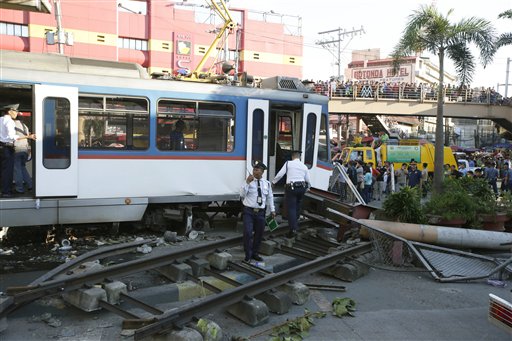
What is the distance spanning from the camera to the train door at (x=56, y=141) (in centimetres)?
810

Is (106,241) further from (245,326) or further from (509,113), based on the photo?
(509,113)

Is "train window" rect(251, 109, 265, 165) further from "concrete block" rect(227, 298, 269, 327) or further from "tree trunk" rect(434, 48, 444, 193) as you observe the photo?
"tree trunk" rect(434, 48, 444, 193)

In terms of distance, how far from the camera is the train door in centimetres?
810

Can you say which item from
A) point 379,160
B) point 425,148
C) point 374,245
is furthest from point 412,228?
point 425,148

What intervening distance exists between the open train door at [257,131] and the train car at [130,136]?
0.02 metres

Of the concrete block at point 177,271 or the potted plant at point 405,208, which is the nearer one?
the concrete block at point 177,271

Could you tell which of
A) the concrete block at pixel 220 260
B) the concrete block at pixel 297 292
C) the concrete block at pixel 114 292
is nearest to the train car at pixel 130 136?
the concrete block at pixel 220 260

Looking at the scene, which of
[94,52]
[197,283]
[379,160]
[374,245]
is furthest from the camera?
[94,52]

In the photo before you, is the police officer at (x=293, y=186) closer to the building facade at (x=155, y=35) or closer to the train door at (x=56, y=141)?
the train door at (x=56, y=141)

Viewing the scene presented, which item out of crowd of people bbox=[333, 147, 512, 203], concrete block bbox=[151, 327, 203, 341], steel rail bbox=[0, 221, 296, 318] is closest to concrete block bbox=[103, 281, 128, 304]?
steel rail bbox=[0, 221, 296, 318]

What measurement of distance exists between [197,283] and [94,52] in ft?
100

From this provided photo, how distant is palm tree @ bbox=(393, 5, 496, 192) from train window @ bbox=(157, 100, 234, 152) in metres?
9.14

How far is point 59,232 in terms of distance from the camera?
946cm

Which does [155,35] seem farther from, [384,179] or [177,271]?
[177,271]
